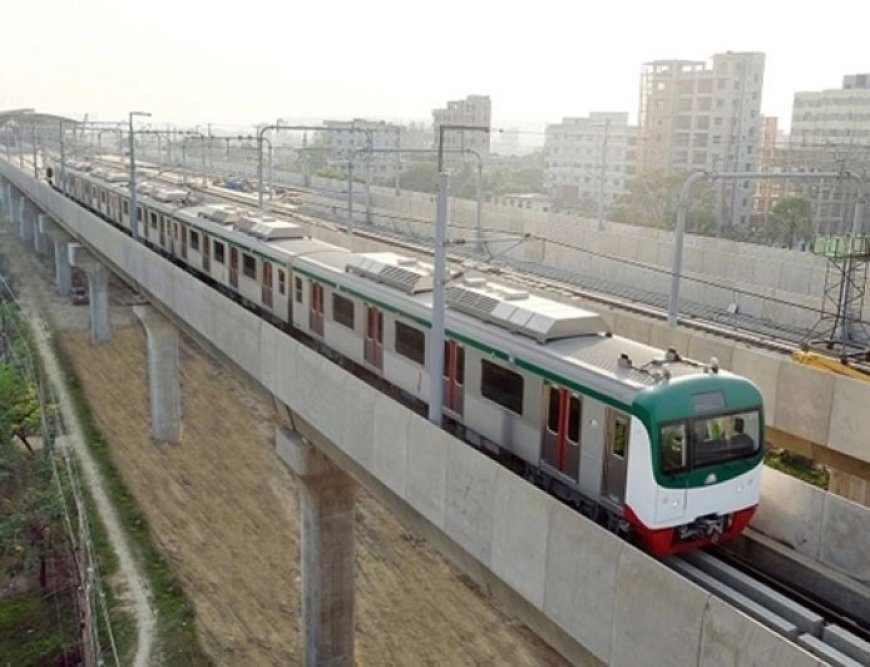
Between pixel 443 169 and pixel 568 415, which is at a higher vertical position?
pixel 443 169

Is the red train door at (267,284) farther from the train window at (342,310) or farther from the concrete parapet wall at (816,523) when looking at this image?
the concrete parapet wall at (816,523)

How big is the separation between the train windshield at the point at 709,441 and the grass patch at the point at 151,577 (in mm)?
17087

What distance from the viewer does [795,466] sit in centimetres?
3369

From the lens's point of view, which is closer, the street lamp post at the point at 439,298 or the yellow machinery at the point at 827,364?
the street lamp post at the point at 439,298

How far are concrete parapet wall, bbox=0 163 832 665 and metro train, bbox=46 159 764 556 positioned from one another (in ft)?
4.98

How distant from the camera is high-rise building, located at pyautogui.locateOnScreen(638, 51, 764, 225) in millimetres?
92938

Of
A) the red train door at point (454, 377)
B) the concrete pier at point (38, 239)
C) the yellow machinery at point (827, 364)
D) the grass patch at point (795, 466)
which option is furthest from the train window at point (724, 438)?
the concrete pier at point (38, 239)

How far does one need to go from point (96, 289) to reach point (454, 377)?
1680 inches

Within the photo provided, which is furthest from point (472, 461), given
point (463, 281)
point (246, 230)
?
point (246, 230)

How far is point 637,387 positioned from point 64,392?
128 ft

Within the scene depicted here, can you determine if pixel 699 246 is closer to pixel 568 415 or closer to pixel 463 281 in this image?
pixel 463 281

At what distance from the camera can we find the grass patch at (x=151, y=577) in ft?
81.4

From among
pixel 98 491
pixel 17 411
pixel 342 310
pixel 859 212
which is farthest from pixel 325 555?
pixel 17 411

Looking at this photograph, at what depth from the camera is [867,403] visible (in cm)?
1661
